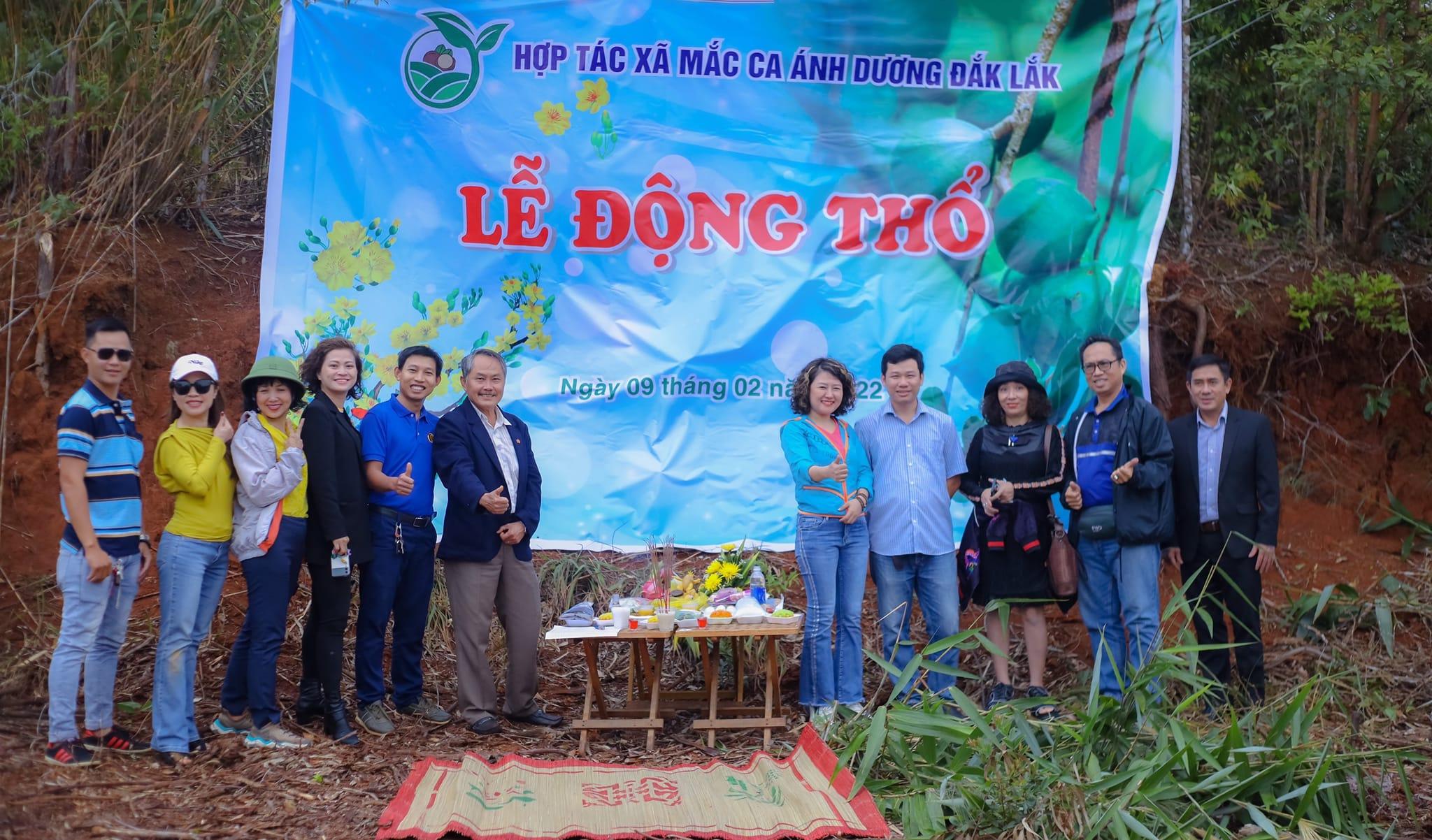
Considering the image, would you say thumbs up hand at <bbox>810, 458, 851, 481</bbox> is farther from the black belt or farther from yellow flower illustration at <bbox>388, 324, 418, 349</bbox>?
yellow flower illustration at <bbox>388, 324, 418, 349</bbox>

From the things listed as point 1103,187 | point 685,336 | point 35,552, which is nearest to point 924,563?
point 685,336

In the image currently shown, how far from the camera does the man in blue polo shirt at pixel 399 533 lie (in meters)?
4.23

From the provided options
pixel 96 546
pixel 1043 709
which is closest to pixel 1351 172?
pixel 1043 709

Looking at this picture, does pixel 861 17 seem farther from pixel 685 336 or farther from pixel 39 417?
pixel 39 417

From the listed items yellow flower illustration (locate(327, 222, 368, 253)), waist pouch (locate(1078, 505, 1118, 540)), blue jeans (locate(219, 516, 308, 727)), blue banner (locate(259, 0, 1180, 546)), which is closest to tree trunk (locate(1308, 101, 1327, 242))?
blue banner (locate(259, 0, 1180, 546))

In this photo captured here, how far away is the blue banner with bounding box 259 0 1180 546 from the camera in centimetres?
532

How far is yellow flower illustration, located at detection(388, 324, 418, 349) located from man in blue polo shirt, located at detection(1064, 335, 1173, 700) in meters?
2.96

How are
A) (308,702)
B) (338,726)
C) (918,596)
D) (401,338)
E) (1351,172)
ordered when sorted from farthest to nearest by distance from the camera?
(1351,172) → (401,338) → (918,596) → (308,702) → (338,726)

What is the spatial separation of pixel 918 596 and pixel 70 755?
3014 millimetres

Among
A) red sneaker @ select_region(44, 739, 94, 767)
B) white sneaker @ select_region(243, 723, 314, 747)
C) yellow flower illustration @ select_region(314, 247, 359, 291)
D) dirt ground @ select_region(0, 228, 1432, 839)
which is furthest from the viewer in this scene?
yellow flower illustration @ select_region(314, 247, 359, 291)

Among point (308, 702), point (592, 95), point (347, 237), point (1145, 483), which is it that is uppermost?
point (592, 95)

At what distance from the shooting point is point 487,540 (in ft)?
14.0

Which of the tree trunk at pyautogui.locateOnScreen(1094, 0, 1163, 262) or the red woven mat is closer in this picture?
the red woven mat

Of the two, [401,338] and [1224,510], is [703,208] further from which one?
[1224,510]
